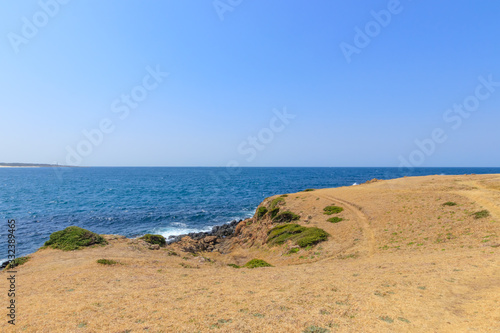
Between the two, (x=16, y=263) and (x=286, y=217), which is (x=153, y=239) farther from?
(x=286, y=217)

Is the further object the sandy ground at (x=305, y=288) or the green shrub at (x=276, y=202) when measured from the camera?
the green shrub at (x=276, y=202)

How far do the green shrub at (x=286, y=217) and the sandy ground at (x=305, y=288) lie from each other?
32.1ft

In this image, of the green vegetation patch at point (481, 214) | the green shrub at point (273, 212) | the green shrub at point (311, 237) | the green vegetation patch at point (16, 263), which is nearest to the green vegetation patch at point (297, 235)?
the green shrub at point (311, 237)

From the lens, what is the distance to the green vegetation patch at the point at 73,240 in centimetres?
2513

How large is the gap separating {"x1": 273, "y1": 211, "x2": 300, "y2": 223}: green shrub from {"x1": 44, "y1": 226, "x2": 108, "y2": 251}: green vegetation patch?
22506 mm

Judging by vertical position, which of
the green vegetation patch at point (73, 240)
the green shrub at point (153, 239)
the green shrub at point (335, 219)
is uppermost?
the green shrub at point (335, 219)

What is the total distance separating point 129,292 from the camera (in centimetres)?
1334

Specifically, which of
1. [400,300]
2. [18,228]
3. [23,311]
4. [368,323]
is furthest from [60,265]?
[18,228]

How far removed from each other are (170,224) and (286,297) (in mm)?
42477

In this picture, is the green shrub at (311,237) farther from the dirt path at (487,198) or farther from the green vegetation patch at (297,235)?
the dirt path at (487,198)

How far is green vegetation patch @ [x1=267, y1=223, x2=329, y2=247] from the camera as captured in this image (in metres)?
26.3

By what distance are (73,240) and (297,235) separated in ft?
80.7

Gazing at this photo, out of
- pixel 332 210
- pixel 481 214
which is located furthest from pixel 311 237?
pixel 481 214

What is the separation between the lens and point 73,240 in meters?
25.8
